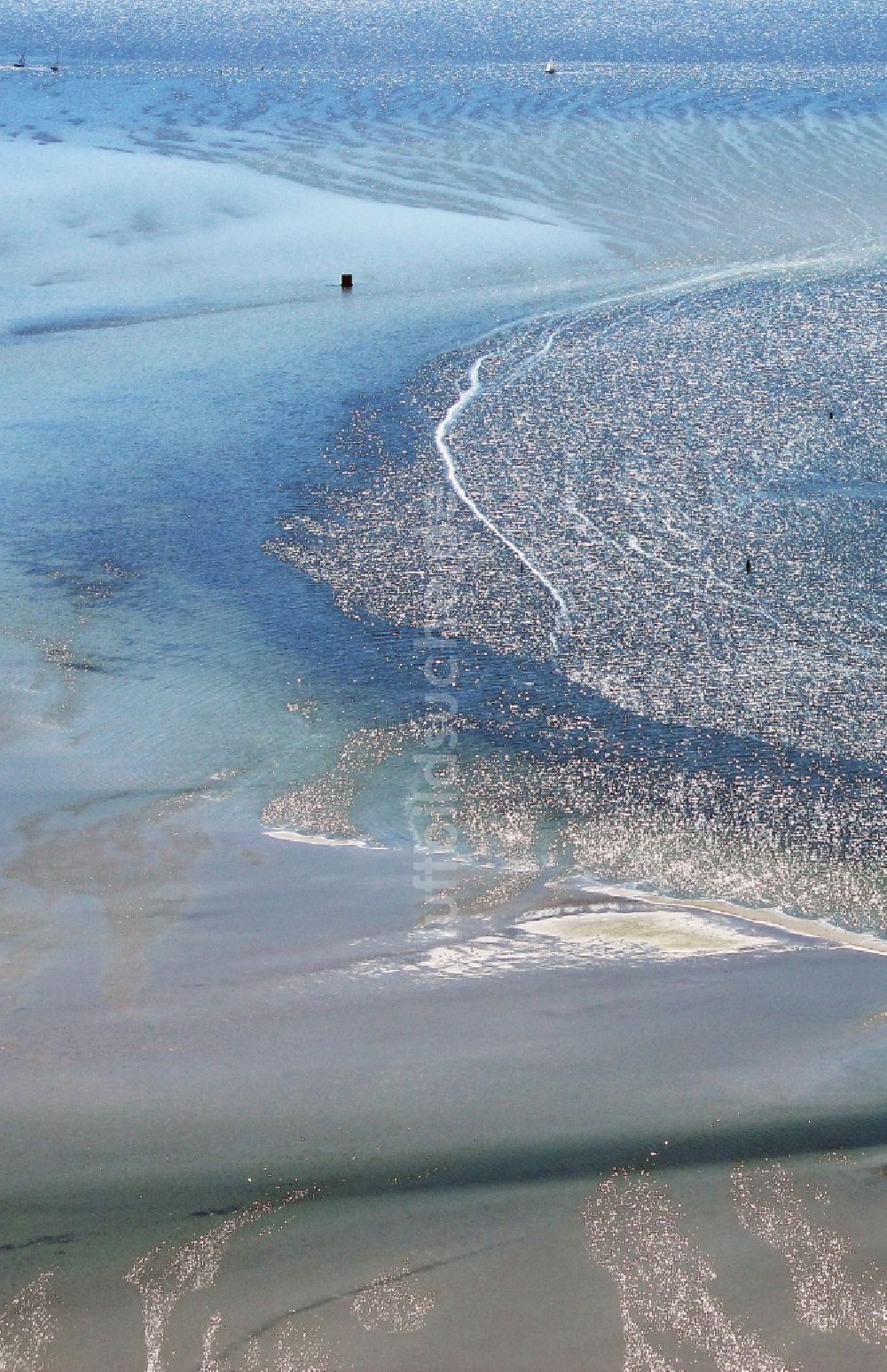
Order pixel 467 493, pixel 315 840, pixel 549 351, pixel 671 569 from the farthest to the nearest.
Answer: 1. pixel 549 351
2. pixel 467 493
3. pixel 671 569
4. pixel 315 840

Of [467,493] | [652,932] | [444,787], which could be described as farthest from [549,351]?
[652,932]

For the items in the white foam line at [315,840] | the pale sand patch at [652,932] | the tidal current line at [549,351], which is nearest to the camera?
the pale sand patch at [652,932]

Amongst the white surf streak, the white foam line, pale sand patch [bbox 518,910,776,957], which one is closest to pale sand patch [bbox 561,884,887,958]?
pale sand patch [bbox 518,910,776,957]

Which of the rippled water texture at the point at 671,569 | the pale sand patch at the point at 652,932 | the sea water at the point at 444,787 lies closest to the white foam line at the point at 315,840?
the sea water at the point at 444,787

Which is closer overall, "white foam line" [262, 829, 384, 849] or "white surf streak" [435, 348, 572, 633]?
"white foam line" [262, 829, 384, 849]

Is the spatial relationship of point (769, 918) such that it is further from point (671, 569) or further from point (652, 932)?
point (671, 569)

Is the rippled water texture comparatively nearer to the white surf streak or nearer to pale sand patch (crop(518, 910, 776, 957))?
the white surf streak

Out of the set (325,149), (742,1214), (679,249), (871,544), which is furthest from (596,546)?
(325,149)

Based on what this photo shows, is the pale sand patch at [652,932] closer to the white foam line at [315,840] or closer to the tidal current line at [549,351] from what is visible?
the white foam line at [315,840]
